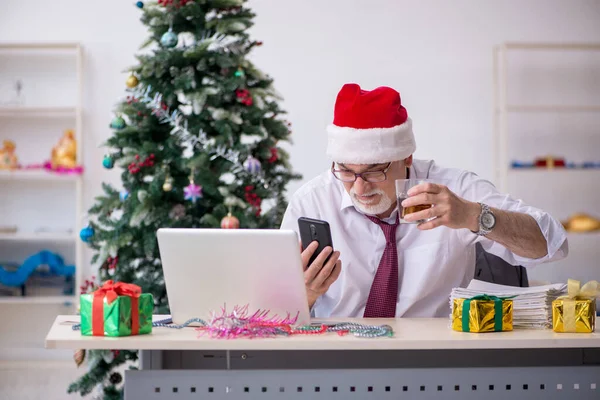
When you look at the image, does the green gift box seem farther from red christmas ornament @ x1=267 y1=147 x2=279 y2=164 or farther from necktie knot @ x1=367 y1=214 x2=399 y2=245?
red christmas ornament @ x1=267 y1=147 x2=279 y2=164

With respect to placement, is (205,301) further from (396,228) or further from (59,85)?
(59,85)

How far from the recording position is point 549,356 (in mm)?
1926

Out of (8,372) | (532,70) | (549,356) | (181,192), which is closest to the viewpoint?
(549,356)

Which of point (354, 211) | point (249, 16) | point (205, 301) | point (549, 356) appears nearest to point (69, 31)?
point (249, 16)

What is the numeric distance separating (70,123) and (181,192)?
2.01 meters

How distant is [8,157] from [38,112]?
325mm

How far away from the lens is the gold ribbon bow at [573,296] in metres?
1.81

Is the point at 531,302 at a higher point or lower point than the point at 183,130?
lower

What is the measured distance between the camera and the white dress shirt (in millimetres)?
2396

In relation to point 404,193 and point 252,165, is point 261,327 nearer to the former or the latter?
point 404,193

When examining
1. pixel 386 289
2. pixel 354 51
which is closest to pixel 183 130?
pixel 386 289

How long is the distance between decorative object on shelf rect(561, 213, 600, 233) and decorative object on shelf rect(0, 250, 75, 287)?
310 centimetres

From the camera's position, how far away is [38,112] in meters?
4.85

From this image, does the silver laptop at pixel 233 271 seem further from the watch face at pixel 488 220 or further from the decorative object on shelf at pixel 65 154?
the decorative object on shelf at pixel 65 154
